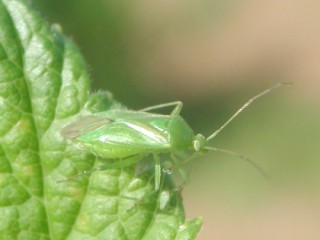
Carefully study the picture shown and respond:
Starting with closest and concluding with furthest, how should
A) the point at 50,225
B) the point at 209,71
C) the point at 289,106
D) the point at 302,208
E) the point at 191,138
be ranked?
the point at 50,225 → the point at 191,138 → the point at 302,208 → the point at 289,106 → the point at 209,71

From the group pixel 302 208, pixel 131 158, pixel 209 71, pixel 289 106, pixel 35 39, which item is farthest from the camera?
pixel 209 71

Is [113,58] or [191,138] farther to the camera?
[113,58]

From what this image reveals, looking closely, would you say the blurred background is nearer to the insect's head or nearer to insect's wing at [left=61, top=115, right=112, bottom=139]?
the insect's head

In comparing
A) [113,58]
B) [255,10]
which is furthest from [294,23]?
[113,58]

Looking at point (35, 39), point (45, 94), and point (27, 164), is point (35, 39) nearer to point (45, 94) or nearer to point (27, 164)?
point (45, 94)

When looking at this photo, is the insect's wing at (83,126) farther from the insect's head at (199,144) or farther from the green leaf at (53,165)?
the insect's head at (199,144)

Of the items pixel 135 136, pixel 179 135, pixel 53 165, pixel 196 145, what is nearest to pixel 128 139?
pixel 135 136
